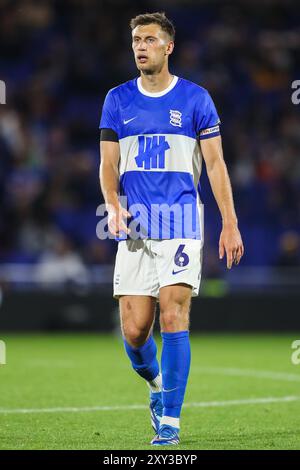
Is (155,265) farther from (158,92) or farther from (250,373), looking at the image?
(250,373)

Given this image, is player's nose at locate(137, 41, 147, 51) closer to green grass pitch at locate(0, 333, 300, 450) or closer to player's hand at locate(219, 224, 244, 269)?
player's hand at locate(219, 224, 244, 269)

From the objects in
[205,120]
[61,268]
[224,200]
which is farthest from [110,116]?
[61,268]

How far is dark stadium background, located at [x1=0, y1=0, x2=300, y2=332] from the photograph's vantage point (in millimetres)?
15742

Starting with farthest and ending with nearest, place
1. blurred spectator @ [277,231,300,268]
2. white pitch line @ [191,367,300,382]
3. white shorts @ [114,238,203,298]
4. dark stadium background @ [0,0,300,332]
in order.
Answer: blurred spectator @ [277,231,300,268], dark stadium background @ [0,0,300,332], white pitch line @ [191,367,300,382], white shorts @ [114,238,203,298]

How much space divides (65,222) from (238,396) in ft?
27.7

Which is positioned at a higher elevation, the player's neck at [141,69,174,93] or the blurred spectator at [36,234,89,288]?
the player's neck at [141,69,174,93]

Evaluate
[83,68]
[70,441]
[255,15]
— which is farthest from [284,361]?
[255,15]

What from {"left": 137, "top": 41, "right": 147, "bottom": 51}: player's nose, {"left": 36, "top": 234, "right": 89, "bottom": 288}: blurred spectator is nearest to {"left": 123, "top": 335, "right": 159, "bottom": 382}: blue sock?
{"left": 137, "top": 41, "right": 147, "bottom": 51}: player's nose

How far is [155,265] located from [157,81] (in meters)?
1.13

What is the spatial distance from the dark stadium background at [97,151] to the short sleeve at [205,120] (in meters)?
9.51

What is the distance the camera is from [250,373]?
34.2ft

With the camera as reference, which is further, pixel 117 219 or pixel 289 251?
pixel 289 251

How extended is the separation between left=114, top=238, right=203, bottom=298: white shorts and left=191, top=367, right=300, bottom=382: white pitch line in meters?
4.00

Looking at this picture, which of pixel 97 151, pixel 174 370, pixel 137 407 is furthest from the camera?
pixel 97 151
